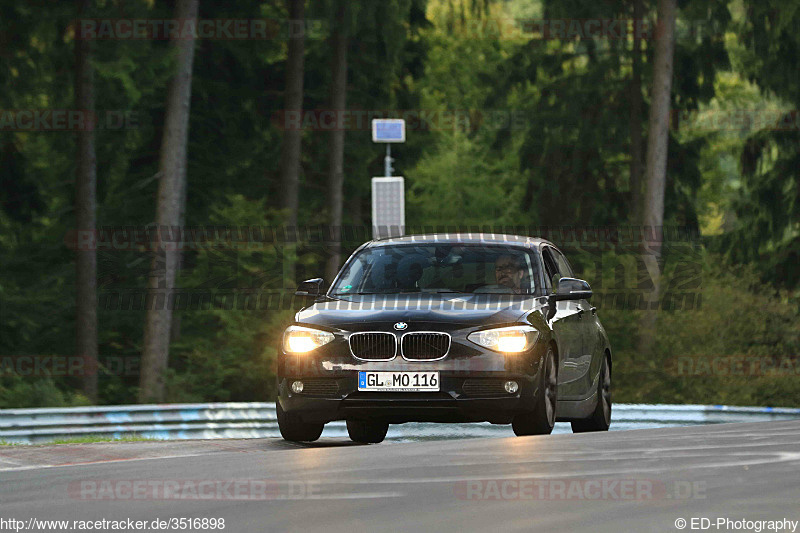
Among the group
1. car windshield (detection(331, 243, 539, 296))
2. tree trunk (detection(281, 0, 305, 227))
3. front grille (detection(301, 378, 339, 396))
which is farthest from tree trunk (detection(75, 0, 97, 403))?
front grille (detection(301, 378, 339, 396))

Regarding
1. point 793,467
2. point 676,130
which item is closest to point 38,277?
point 676,130

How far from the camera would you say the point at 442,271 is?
14.0m

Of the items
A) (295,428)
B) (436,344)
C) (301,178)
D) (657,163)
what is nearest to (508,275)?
(436,344)

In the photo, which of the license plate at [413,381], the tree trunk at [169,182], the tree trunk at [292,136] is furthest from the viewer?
the tree trunk at [292,136]

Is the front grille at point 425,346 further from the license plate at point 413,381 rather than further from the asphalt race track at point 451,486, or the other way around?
the asphalt race track at point 451,486

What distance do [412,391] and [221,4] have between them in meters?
30.4

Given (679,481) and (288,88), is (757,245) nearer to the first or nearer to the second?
(288,88)

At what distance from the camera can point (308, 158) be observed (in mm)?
49469

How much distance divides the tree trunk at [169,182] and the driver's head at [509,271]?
770 inches

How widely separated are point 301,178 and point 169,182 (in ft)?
51.2

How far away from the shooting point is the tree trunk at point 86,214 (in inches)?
1377

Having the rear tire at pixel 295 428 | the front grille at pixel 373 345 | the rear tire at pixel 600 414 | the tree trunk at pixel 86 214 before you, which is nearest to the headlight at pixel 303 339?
the front grille at pixel 373 345

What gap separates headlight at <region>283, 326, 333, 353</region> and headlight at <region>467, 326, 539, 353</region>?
1.19 m

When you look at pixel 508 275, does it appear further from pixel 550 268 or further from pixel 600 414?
pixel 600 414
